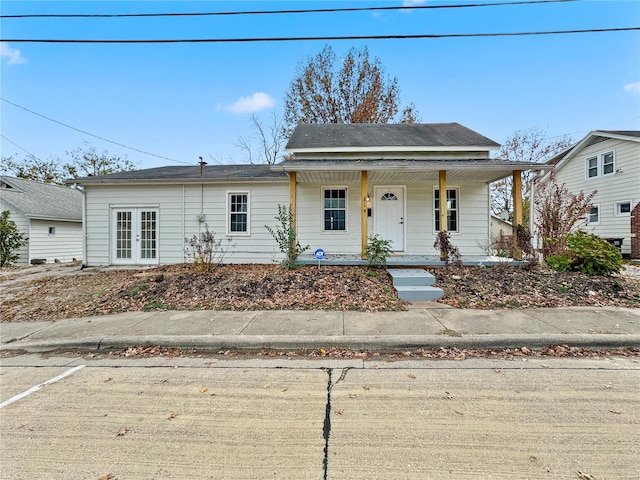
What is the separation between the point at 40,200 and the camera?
16.1 m

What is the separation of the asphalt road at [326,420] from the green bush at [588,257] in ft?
14.7

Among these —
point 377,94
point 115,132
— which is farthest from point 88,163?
point 377,94

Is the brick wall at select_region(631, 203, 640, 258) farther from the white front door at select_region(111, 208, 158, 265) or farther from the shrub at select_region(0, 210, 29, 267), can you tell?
the shrub at select_region(0, 210, 29, 267)

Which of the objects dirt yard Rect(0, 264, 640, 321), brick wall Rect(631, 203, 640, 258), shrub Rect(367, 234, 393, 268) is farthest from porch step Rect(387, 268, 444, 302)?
brick wall Rect(631, 203, 640, 258)

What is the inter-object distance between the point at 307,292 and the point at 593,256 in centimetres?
682

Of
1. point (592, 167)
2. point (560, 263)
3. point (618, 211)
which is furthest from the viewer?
point (592, 167)

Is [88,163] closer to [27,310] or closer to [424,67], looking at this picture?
[27,310]

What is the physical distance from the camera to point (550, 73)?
11.5 meters

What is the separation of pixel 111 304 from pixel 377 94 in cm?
2000

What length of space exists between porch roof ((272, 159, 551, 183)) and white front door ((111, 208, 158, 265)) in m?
5.69

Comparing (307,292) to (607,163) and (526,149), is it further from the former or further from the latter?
(526,149)

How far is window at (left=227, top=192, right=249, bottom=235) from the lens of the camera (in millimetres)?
10320

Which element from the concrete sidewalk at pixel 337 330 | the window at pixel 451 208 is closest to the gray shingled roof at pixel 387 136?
the window at pixel 451 208

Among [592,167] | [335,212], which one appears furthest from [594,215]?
[335,212]
